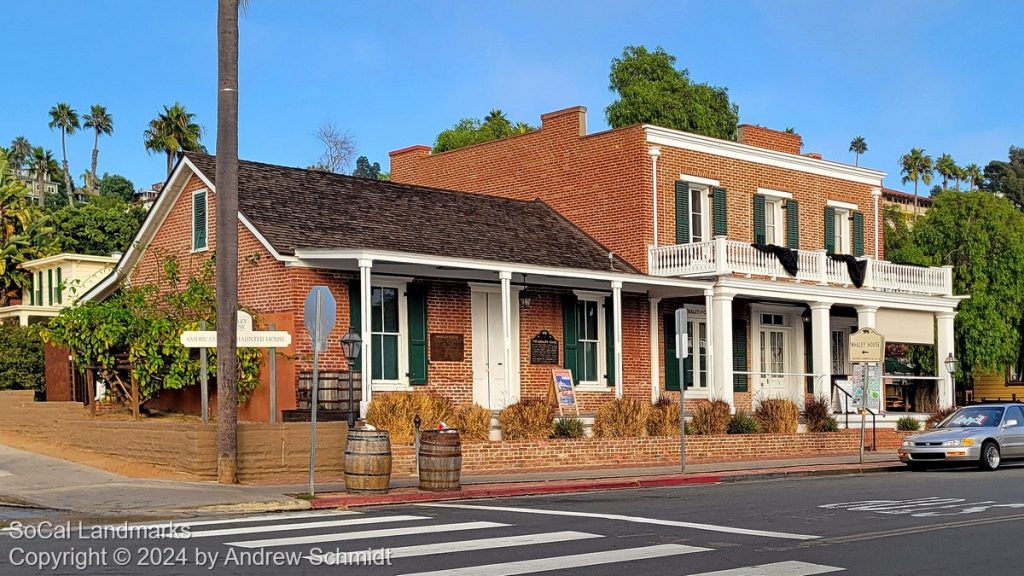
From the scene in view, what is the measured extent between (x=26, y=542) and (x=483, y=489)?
7518 mm

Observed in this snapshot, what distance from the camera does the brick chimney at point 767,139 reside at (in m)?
34.6

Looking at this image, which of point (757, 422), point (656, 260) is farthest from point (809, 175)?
point (757, 422)

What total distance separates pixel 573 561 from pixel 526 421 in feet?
39.7

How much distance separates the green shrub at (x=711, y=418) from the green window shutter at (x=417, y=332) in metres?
5.94

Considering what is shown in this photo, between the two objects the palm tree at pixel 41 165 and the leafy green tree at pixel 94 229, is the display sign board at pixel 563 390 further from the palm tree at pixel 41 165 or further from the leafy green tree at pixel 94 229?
the palm tree at pixel 41 165

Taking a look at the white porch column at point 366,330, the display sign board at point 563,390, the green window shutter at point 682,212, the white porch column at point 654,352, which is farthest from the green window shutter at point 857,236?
the white porch column at point 366,330

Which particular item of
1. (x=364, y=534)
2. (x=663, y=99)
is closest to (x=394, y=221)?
(x=364, y=534)

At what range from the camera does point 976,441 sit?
2377cm

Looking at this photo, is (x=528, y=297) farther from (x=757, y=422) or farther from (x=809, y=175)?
(x=809, y=175)

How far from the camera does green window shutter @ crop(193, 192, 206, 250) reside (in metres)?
26.4

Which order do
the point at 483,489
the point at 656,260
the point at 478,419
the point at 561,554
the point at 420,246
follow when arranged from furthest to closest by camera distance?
the point at 656,260
the point at 420,246
the point at 478,419
the point at 483,489
the point at 561,554

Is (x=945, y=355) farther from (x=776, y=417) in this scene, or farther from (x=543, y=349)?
(x=543, y=349)

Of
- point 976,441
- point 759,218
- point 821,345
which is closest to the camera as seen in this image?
point 976,441

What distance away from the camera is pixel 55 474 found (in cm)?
1886
